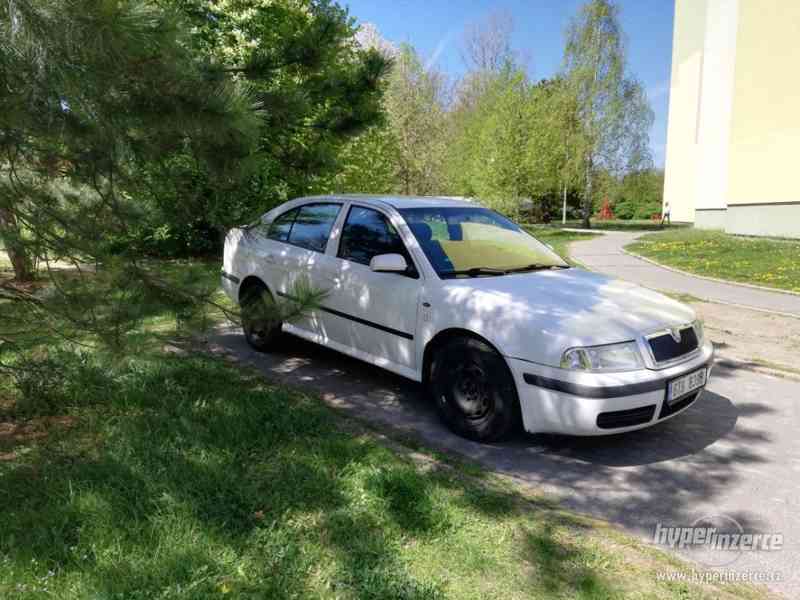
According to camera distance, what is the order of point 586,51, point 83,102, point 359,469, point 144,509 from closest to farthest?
1. point 83,102
2. point 144,509
3. point 359,469
4. point 586,51

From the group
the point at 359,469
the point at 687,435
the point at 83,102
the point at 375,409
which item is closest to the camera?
the point at 83,102

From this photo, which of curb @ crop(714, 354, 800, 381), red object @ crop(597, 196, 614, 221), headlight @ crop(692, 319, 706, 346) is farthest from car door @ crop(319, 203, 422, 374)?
red object @ crop(597, 196, 614, 221)

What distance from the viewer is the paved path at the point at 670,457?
123 inches

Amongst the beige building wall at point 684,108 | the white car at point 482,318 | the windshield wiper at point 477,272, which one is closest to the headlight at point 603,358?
the white car at point 482,318

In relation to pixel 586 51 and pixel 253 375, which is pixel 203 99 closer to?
pixel 253 375

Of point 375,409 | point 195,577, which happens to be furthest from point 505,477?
point 195,577

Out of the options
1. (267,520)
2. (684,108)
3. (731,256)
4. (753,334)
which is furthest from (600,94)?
(267,520)

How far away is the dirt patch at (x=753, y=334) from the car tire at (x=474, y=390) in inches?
142

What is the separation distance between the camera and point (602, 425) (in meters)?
3.45

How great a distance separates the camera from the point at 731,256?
46.8 ft

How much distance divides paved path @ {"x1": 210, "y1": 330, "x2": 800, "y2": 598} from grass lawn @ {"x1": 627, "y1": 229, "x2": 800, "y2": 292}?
6.92m

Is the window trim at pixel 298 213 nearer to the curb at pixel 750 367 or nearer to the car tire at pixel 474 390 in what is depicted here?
the car tire at pixel 474 390

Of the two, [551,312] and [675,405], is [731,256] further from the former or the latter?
[551,312]

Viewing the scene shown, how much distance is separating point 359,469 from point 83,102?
7.62 feet
